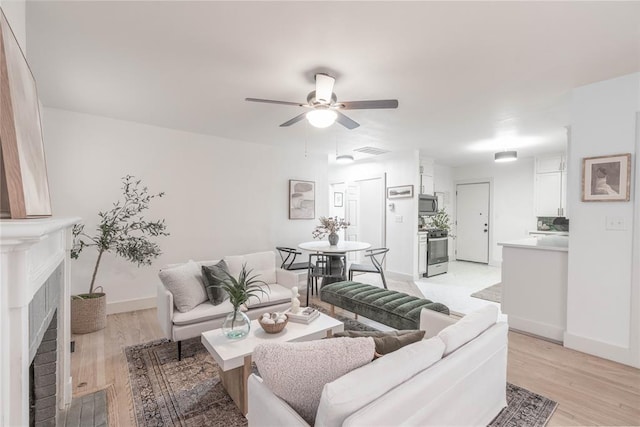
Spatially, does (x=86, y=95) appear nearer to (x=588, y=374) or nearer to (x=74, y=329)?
(x=74, y=329)

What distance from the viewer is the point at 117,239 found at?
351cm

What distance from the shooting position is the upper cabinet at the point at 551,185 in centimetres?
541

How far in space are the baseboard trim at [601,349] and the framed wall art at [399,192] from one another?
3217 millimetres

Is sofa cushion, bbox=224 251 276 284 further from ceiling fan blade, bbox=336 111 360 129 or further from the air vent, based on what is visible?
the air vent

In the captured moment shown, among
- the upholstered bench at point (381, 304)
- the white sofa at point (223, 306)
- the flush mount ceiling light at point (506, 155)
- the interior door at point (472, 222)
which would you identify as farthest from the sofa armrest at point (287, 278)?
the interior door at point (472, 222)

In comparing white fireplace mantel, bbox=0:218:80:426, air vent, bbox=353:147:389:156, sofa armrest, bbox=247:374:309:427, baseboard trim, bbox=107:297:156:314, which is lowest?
baseboard trim, bbox=107:297:156:314

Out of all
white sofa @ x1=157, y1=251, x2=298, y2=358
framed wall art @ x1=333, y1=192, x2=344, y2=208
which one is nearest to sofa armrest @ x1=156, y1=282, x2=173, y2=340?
white sofa @ x1=157, y1=251, x2=298, y2=358

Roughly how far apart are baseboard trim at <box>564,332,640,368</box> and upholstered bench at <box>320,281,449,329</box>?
1.30 meters

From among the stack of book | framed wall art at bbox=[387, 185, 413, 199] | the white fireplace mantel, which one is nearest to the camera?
the white fireplace mantel

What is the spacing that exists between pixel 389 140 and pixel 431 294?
2.54 meters

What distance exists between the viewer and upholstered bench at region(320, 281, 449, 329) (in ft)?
8.18

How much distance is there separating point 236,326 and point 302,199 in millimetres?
3531

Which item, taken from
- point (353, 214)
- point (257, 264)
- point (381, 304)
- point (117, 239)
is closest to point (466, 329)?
point (381, 304)

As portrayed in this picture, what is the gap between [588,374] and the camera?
236 centimetres
